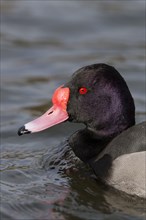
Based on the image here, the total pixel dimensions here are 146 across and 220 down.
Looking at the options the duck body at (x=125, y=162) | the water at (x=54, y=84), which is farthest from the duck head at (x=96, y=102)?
the water at (x=54, y=84)

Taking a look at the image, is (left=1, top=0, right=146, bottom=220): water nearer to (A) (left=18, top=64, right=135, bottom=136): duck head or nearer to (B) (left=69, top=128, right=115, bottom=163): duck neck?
(B) (left=69, top=128, right=115, bottom=163): duck neck

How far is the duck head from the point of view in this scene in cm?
875

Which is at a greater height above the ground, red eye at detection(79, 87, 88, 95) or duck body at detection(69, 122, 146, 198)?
red eye at detection(79, 87, 88, 95)

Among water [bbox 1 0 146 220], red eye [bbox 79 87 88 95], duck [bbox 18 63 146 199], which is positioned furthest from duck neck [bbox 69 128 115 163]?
red eye [bbox 79 87 88 95]

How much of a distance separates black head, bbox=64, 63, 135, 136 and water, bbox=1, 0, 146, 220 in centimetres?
69

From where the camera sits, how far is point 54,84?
1243 cm

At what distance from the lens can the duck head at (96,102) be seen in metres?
8.75

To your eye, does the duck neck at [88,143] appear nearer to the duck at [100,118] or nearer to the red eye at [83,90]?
the duck at [100,118]

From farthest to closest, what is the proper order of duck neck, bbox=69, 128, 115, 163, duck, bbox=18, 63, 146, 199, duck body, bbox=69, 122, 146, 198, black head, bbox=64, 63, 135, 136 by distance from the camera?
duck neck, bbox=69, 128, 115, 163 → black head, bbox=64, 63, 135, 136 → duck, bbox=18, 63, 146, 199 → duck body, bbox=69, 122, 146, 198

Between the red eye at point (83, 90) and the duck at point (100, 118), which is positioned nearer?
the duck at point (100, 118)

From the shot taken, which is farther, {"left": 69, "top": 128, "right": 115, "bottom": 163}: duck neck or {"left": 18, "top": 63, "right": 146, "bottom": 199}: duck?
{"left": 69, "top": 128, "right": 115, "bottom": 163}: duck neck

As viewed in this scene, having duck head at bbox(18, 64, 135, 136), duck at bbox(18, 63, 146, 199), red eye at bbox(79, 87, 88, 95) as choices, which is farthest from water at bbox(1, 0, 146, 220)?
red eye at bbox(79, 87, 88, 95)

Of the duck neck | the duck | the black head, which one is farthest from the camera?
the duck neck

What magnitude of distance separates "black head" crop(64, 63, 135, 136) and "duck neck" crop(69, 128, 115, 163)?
0.06 m
